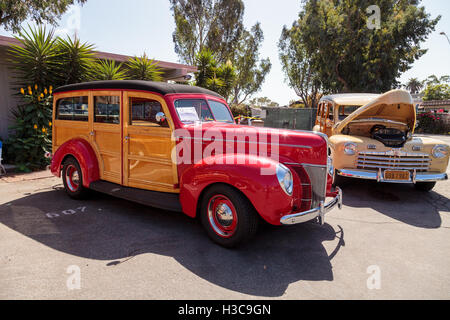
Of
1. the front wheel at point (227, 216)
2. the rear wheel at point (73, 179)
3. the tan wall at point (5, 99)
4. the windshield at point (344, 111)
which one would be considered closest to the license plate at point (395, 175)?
the windshield at point (344, 111)

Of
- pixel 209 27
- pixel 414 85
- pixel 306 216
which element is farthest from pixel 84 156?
pixel 414 85

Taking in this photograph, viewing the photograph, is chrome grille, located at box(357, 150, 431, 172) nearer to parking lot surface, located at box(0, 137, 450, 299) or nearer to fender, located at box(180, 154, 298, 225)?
parking lot surface, located at box(0, 137, 450, 299)

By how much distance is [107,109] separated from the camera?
398 cm

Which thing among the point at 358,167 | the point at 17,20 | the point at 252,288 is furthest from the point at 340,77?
the point at 252,288

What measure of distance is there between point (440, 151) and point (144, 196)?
5210 millimetres

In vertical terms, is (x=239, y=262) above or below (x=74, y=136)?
below

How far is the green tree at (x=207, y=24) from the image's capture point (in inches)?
998

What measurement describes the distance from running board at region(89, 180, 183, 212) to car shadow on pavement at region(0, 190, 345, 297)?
0.35m

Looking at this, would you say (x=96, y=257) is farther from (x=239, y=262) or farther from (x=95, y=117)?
(x=95, y=117)

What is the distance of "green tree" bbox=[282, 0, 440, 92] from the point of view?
18.0 metres

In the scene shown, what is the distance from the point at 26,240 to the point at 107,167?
1383 millimetres

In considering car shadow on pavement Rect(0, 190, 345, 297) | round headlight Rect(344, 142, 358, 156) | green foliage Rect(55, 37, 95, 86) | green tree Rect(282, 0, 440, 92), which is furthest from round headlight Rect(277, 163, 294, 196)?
green tree Rect(282, 0, 440, 92)

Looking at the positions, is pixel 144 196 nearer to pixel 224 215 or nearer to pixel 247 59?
pixel 224 215
